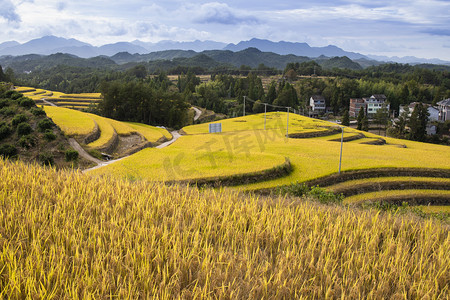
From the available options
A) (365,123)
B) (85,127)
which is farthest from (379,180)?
(365,123)

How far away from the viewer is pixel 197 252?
4137mm

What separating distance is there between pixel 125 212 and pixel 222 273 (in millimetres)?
2611

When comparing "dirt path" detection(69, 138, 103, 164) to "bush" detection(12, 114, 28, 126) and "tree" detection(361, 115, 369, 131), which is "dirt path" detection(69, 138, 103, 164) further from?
"tree" detection(361, 115, 369, 131)

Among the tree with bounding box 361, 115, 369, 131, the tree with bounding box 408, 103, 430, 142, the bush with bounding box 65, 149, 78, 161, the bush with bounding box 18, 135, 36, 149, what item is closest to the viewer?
the bush with bounding box 65, 149, 78, 161

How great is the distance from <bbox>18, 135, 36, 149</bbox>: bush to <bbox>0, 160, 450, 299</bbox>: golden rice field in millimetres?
14570

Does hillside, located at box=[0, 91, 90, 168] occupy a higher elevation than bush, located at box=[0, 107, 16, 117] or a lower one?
lower

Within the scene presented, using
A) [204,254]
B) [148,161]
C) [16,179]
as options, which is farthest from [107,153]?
[204,254]

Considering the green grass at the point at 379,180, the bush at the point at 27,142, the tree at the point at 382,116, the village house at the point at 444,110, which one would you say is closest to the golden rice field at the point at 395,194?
the green grass at the point at 379,180

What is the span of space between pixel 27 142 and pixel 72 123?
7.43 meters

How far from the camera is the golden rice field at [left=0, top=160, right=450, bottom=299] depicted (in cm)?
336

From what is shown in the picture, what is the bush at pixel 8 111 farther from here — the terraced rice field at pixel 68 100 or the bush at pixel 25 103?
the terraced rice field at pixel 68 100

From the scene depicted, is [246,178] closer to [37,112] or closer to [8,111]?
[37,112]

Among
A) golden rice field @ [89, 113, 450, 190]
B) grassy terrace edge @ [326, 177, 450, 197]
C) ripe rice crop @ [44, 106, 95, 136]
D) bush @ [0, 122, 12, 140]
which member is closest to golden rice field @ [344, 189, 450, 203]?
grassy terrace edge @ [326, 177, 450, 197]

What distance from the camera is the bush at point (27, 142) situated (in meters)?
18.7
